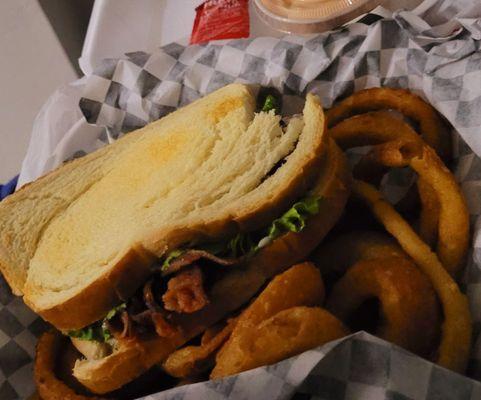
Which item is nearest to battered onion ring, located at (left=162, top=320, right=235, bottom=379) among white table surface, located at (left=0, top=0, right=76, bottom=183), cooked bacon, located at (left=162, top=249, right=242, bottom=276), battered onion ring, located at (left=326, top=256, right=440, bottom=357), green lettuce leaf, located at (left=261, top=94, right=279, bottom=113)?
cooked bacon, located at (left=162, top=249, right=242, bottom=276)

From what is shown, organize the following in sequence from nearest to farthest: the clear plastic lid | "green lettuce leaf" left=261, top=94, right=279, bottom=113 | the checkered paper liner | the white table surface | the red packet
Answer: the checkered paper liner → "green lettuce leaf" left=261, top=94, right=279, bottom=113 → the clear plastic lid → the red packet → the white table surface

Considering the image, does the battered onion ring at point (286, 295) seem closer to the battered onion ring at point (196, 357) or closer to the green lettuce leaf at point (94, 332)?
the battered onion ring at point (196, 357)

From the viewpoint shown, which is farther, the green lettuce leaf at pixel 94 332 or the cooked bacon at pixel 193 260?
the green lettuce leaf at pixel 94 332

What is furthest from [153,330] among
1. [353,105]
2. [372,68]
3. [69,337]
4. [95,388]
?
[372,68]

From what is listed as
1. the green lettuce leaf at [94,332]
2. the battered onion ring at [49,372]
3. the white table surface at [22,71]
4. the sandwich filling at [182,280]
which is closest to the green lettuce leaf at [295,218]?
the sandwich filling at [182,280]

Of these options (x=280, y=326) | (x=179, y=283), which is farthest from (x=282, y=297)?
(x=179, y=283)

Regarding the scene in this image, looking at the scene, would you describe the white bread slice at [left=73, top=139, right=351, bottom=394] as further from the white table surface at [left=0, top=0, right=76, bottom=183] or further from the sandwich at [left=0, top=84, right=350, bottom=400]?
the white table surface at [left=0, top=0, right=76, bottom=183]
